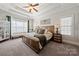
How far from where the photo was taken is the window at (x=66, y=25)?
452 centimetres

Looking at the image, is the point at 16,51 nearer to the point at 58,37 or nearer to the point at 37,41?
the point at 37,41

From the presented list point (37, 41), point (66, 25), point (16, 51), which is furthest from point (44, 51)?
point (66, 25)

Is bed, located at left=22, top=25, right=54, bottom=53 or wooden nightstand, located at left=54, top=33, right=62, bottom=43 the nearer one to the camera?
bed, located at left=22, top=25, right=54, bottom=53

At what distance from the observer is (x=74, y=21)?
4219 millimetres

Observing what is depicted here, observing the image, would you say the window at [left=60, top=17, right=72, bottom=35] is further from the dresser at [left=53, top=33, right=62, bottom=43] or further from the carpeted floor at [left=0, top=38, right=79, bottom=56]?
the carpeted floor at [left=0, top=38, right=79, bottom=56]

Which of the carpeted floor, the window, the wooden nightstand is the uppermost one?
the window

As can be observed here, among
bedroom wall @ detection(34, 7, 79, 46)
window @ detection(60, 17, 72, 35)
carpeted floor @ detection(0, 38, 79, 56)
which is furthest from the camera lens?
window @ detection(60, 17, 72, 35)

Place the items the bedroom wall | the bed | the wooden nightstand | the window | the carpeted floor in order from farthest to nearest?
1. the wooden nightstand
2. the window
3. the bedroom wall
4. the bed
5. the carpeted floor

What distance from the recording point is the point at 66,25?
4.79 meters

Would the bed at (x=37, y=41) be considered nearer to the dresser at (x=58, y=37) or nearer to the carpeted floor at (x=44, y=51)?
the carpeted floor at (x=44, y=51)

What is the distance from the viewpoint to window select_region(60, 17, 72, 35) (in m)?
4.52

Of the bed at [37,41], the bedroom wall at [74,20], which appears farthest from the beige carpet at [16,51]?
the bedroom wall at [74,20]

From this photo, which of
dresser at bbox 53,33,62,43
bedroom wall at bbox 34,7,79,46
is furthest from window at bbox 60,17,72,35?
dresser at bbox 53,33,62,43

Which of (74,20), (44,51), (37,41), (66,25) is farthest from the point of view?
(66,25)
